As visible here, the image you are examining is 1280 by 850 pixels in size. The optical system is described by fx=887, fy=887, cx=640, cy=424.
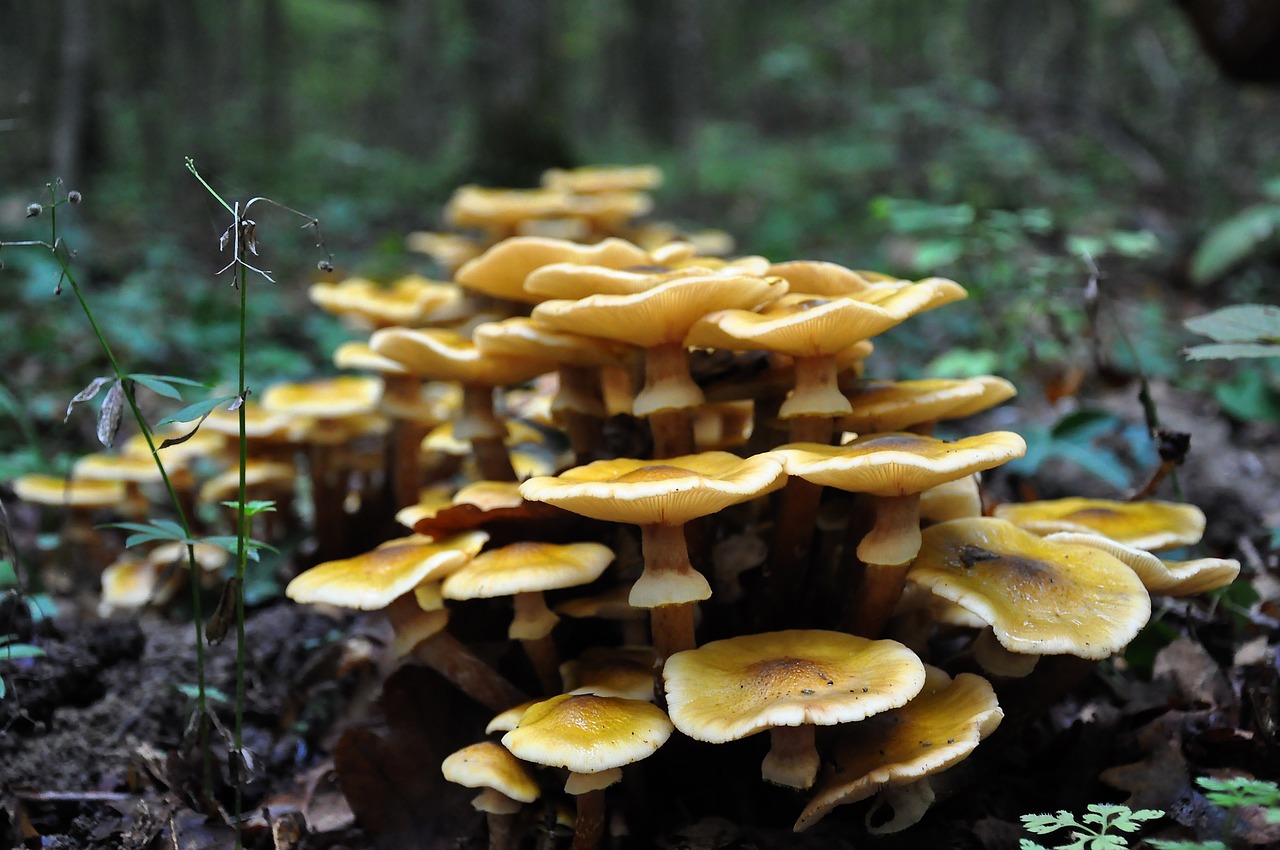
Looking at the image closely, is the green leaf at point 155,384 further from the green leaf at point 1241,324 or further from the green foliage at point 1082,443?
the green foliage at point 1082,443

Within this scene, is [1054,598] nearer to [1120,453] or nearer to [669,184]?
[1120,453]

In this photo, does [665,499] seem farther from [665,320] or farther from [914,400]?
[914,400]

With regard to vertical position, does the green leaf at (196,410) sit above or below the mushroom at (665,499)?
above

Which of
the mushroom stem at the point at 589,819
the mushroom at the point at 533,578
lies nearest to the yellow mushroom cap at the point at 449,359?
the mushroom at the point at 533,578

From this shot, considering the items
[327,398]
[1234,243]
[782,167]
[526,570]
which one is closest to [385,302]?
[327,398]

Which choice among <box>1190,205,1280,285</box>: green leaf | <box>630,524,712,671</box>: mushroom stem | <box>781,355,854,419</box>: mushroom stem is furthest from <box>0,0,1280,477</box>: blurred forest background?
<box>630,524,712,671</box>: mushroom stem
